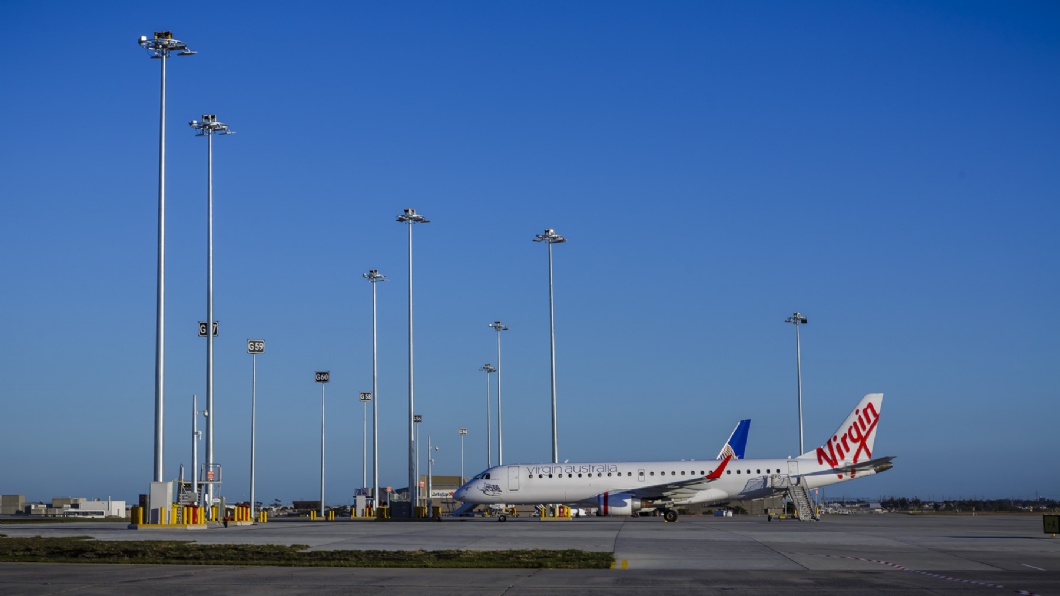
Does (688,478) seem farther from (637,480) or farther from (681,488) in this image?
(637,480)

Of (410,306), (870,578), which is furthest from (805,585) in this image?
(410,306)

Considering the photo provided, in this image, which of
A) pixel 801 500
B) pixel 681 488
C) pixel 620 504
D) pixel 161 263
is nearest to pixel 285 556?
pixel 161 263

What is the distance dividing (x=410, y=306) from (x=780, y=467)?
23533 millimetres

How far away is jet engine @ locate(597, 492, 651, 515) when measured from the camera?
60.8 m

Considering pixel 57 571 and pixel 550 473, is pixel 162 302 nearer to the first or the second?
pixel 57 571

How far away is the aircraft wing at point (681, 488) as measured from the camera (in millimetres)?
60062

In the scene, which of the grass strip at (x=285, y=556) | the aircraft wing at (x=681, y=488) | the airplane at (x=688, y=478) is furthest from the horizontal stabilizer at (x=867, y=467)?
the grass strip at (x=285, y=556)

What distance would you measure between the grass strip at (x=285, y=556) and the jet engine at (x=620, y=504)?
1335 inches

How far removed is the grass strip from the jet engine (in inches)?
1335

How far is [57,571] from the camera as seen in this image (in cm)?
2039

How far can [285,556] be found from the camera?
80.8 ft

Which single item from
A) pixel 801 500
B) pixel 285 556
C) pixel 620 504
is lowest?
pixel 620 504

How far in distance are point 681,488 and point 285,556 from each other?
1520 inches

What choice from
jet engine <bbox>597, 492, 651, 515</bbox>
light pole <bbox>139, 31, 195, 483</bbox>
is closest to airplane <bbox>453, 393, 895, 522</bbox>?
jet engine <bbox>597, 492, 651, 515</bbox>
